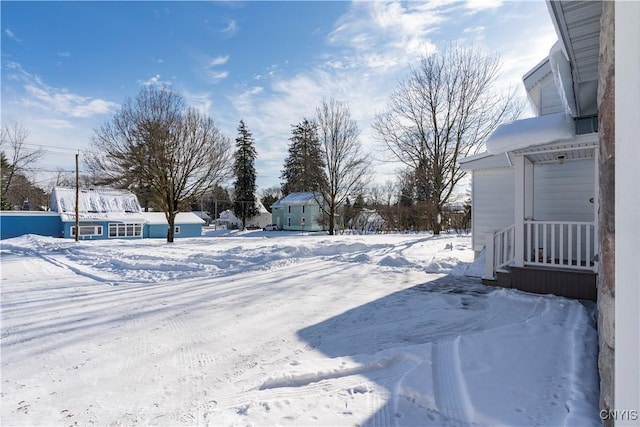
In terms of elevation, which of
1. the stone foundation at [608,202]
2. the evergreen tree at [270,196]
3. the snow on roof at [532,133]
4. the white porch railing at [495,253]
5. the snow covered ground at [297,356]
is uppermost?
the evergreen tree at [270,196]

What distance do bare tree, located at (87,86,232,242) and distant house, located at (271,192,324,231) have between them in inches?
649

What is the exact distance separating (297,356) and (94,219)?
27.4 metres

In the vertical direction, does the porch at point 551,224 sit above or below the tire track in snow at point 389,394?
above

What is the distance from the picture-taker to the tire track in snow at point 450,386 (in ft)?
7.18

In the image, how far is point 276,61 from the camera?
1077 centimetres

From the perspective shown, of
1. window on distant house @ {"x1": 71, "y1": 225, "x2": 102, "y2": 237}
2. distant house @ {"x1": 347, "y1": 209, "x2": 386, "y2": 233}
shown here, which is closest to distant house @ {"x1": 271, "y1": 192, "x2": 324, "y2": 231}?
distant house @ {"x1": 347, "y1": 209, "x2": 386, "y2": 233}

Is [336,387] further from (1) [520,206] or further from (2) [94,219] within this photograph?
(2) [94,219]

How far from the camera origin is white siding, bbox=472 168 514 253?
359 inches

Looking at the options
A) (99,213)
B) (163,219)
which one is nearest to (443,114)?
(163,219)

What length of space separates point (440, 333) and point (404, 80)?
17865mm

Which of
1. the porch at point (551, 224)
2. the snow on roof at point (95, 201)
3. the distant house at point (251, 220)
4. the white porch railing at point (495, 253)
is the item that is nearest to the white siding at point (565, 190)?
the porch at point (551, 224)

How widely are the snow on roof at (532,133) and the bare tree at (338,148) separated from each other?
1932cm

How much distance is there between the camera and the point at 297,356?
3.21 m

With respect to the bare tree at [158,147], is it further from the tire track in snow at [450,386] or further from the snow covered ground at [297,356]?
the tire track in snow at [450,386]
